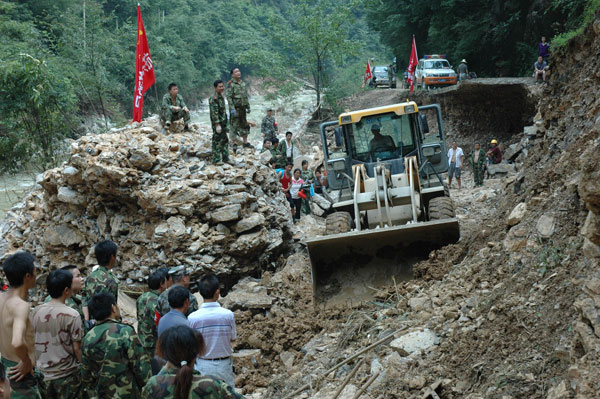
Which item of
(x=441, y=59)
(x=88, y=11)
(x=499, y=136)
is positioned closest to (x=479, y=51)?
(x=441, y=59)

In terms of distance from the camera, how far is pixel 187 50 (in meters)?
44.5

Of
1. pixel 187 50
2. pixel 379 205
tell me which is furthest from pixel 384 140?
Answer: pixel 187 50

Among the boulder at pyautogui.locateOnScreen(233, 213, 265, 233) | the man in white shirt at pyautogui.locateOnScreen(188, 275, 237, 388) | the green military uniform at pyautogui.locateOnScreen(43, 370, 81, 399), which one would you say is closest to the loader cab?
the boulder at pyautogui.locateOnScreen(233, 213, 265, 233)

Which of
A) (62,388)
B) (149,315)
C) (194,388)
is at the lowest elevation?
(62,388)

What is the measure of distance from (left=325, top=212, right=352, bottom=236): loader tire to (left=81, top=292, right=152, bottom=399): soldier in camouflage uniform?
4.95 meters

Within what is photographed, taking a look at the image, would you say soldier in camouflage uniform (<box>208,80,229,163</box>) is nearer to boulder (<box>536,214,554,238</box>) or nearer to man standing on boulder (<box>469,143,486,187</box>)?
boulder (<box>536,214,554,238</box>)

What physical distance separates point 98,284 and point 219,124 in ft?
19.0

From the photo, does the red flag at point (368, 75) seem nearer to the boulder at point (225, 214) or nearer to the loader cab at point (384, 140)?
the loader cab at point (384, 140)

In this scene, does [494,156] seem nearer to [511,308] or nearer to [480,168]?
[480,168]

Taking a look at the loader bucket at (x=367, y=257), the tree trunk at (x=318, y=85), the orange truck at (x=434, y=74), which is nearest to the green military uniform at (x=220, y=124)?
the loader bucket at (x=367, y=257)

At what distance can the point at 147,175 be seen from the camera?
10.4 metres

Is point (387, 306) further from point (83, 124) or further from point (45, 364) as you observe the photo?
point (83, 124)

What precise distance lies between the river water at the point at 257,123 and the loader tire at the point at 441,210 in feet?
38.5

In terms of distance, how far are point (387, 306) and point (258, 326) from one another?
1.93m
